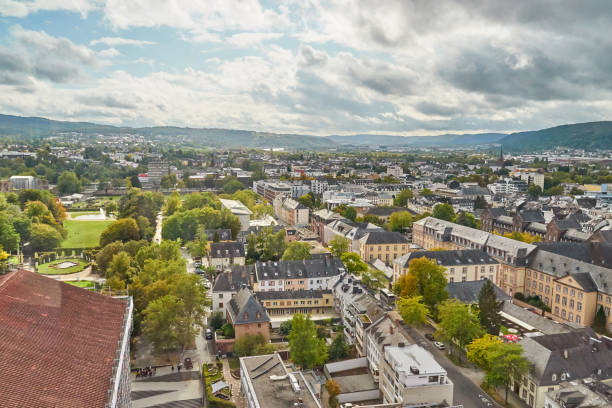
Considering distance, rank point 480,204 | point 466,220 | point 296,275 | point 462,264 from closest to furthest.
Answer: point 296,275
point 462,264
point 466,220
point 480,204

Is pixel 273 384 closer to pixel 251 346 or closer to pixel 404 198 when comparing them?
pixel 251 346

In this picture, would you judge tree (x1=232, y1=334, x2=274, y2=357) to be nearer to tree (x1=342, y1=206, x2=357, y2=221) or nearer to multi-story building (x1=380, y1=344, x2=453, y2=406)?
multi-story building (x1=380, y1=344, x2=453, y2=406)

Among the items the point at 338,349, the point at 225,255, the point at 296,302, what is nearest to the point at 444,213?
the point at 225,255

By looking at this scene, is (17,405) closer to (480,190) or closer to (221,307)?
(221,307)

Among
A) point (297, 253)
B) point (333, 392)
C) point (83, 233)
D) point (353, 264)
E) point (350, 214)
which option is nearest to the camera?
point (333, 392)

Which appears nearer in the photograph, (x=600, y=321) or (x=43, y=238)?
(x=600, y=321)

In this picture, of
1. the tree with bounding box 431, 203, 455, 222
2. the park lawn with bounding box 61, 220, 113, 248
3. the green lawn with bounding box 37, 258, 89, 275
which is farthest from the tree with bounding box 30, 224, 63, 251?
the tree with bounding box 431, 203, 455, 222
